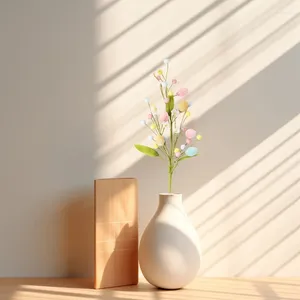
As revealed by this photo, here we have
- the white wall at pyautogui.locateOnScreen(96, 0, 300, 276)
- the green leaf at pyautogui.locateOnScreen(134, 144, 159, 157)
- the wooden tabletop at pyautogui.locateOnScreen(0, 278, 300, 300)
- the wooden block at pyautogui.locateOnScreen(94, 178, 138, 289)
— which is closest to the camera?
the wooden tabletop at pyautogui.locateOnScreen(0, 278, 300, 300)

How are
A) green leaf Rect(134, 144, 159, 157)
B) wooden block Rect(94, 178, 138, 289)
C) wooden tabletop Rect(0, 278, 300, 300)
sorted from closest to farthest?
1. wooden tabletop Rect(0, 278, 300, 300)
2. wooden block Rect(94, 178, 138, 289)
3. green leaf Rect(134, 144, 159, 157)

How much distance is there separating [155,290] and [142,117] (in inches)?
26.1

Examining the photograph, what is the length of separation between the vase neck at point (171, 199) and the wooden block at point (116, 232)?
11 centimetres

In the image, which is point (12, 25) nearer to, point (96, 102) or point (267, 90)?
point (96, 102)

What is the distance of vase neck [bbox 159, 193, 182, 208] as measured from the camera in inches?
80.3

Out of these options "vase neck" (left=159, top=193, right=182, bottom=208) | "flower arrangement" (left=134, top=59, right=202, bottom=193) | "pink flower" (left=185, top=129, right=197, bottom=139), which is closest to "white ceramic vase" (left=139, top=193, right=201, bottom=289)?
"vase neck" (left=159, top=193, right=182, bottom=208)

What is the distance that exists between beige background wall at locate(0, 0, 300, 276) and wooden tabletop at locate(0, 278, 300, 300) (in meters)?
0.09

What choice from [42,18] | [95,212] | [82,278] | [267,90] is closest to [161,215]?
[95,212]

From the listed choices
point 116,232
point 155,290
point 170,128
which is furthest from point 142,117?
point 155,290

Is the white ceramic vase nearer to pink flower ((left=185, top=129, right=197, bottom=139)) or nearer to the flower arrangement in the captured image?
the flower arrangement

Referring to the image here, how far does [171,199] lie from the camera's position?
2.04 metres

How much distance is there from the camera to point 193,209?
7.34 ft

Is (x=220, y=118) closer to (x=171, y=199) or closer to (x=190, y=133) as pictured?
(x=190, y=133)

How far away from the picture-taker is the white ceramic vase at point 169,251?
197 centimetres
